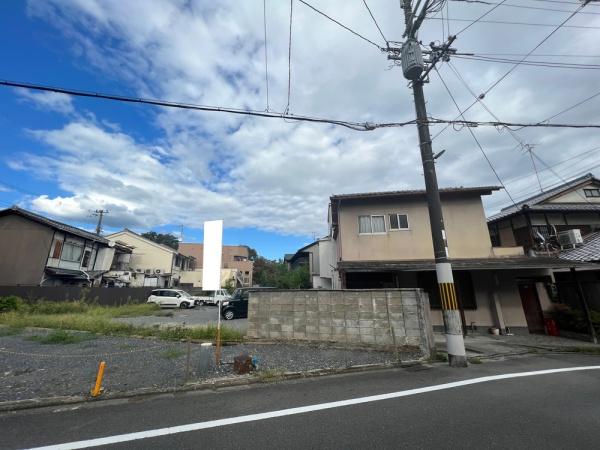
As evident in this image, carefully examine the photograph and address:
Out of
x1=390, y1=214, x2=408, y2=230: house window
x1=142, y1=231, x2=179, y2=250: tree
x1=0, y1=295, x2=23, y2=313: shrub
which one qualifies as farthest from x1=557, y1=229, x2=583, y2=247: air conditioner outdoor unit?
x1=142, y1=231, x2=179, y2=250: tree

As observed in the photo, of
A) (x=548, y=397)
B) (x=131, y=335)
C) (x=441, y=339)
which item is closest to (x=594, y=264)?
(x=441, y=339)

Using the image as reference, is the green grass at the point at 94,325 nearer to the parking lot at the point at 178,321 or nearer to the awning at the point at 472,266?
the parking lot at the point at 178,321

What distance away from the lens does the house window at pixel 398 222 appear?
44.0 ft

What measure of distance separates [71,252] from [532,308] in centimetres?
3251

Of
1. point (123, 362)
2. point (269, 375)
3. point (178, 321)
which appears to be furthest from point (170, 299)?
point (269, 375)

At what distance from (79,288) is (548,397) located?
24125 millimetres

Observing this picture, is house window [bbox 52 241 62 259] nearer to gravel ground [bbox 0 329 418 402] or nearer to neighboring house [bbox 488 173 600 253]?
gravel ground [bbox 0 329 418 402]

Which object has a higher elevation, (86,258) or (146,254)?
(146,254)

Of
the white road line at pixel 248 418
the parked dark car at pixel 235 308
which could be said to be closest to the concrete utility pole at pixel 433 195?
the white road line at pixel 248 418

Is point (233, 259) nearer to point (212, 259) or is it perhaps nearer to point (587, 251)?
point (212, 259)

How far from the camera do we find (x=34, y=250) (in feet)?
66.7

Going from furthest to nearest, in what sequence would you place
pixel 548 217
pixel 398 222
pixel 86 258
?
pixel 86 258 → pixel 548 217 → pixel 398 222

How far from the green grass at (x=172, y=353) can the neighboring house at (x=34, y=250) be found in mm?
19689

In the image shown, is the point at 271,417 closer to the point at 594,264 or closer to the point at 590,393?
the point at 590,393
